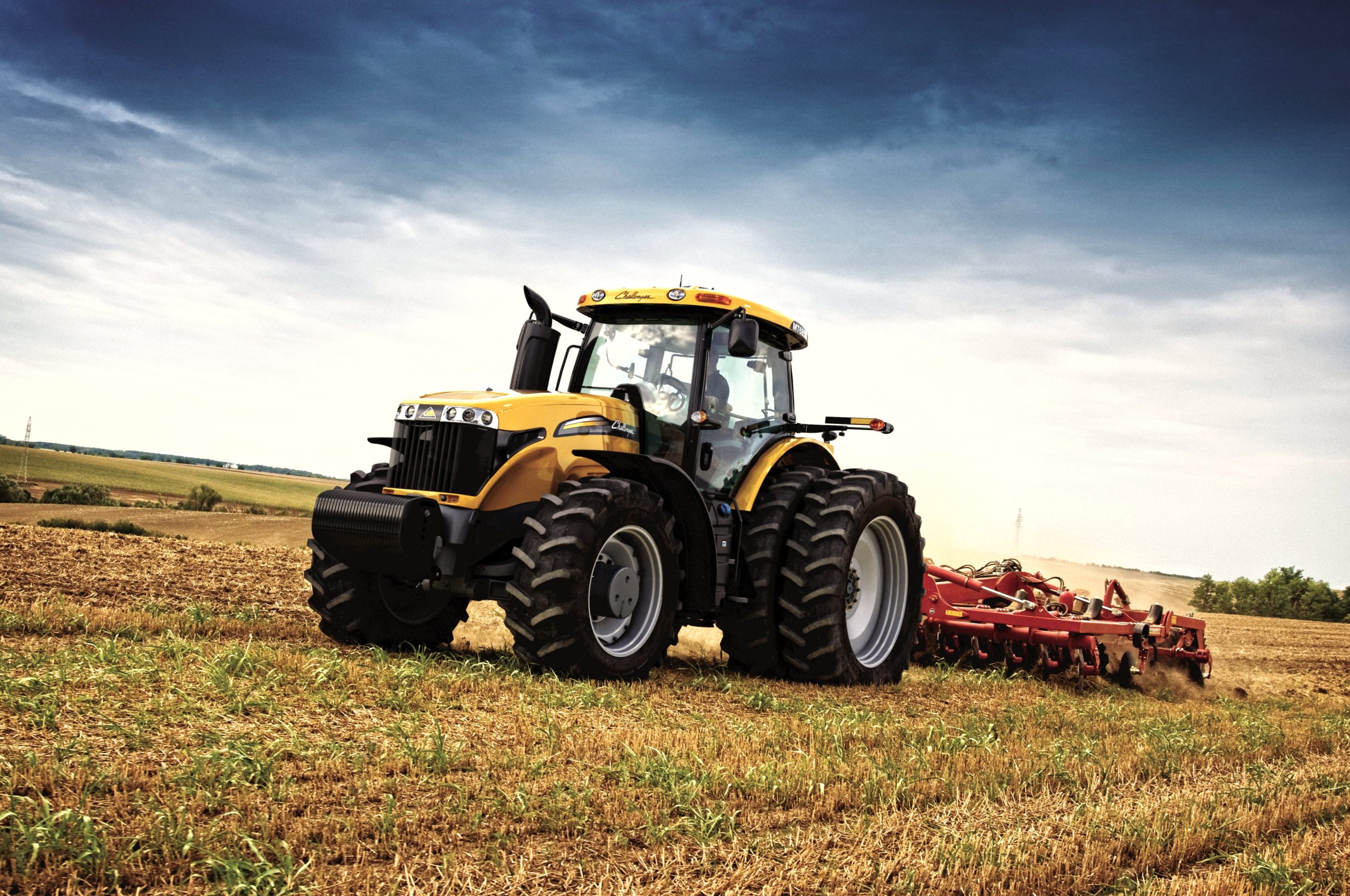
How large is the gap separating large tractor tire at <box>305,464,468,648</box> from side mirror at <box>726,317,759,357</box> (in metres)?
2.67

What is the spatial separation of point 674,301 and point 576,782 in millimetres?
4502

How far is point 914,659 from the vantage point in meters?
10.8

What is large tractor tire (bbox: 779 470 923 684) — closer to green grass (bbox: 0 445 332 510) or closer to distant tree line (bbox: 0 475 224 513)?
distant tree line (bbox: 0 475 224 513)

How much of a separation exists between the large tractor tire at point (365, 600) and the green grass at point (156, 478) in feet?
117

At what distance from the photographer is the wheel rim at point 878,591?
910cm

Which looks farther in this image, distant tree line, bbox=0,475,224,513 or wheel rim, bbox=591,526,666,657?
distant tree line, bbox=0,475,224,513

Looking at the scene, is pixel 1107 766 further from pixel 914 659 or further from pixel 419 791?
pixel 914 659

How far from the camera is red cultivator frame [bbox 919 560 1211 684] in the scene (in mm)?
9977

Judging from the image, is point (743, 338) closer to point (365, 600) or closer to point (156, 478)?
point (365, 600)

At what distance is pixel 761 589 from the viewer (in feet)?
26.2

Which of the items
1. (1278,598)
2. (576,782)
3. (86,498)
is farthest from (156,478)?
(576,782)

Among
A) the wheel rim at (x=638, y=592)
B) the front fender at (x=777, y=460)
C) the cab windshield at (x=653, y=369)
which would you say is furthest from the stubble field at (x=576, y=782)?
the cab windshield at (x=653, y=369)

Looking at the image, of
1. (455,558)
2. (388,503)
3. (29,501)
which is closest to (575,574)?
(455,558)

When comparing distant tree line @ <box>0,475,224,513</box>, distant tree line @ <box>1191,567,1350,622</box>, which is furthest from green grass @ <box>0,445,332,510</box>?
distant tree line @ <box>1191,567,1350,622</box>
